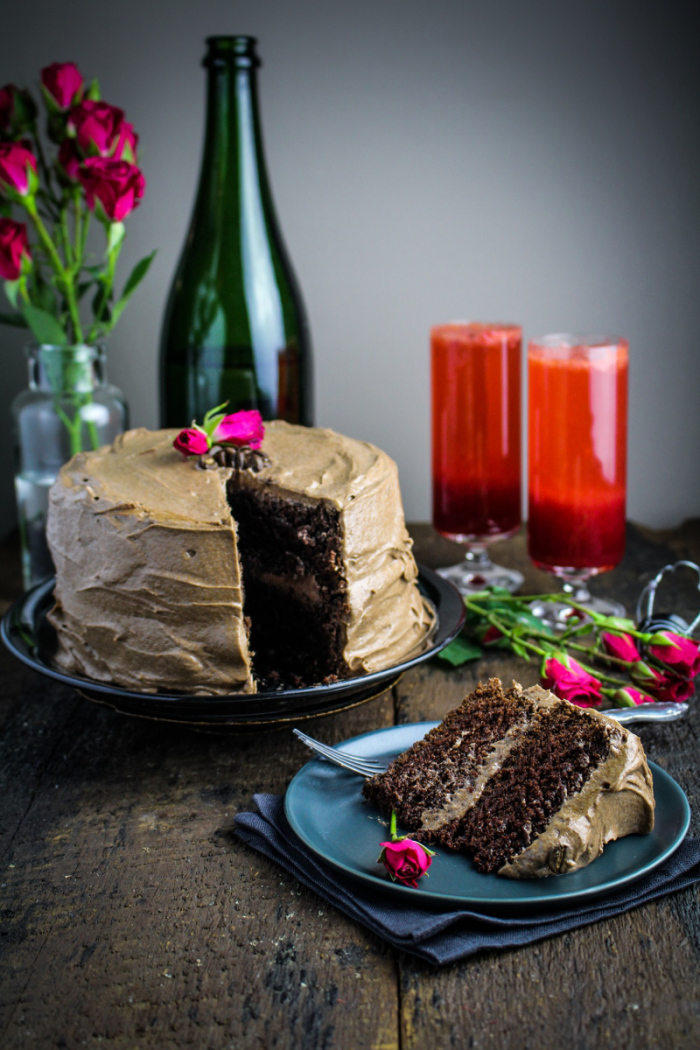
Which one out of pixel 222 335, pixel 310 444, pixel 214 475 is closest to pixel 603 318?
pixel 222 335

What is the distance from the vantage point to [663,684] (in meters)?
1.84

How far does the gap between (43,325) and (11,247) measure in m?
0.21

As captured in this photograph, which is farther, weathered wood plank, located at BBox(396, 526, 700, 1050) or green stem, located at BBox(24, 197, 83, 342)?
green stem, located at BBox(24, 197, 83, 342)

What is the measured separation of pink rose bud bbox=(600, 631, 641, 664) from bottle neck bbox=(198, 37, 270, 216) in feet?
5.13

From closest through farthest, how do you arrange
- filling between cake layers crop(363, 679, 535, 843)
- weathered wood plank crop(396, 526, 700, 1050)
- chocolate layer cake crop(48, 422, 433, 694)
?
weathered wood plank crop(396, 526, 700, 1050) < filling between cake layers crop(363, 679, 535, 843) < chocolate layer cake crop(48, 422, 433, 694)

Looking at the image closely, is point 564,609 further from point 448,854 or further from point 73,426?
point 73,426

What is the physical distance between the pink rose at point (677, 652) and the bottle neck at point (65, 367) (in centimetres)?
155

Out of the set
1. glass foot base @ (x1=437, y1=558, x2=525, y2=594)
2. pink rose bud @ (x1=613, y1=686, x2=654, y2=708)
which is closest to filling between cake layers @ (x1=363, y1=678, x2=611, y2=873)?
pink rose bud @ (x1=613, y1=686, x2=654, y2=708)

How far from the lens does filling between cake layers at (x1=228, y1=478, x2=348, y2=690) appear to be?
183 cm

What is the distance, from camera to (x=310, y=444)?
2.06 metres

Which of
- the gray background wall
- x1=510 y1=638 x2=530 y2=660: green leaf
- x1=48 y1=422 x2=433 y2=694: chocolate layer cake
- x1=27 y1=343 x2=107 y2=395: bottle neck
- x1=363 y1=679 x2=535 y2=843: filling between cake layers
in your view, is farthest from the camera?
the gray background wall

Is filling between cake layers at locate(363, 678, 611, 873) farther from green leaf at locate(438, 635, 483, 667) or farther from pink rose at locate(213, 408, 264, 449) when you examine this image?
pink rose at locate(213, 408, 264, 449)

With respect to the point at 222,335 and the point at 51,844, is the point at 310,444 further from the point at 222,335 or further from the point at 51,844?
the point at 51,844

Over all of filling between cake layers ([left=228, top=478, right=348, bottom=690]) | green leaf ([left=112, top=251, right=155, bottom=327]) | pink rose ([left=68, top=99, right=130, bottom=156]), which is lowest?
filling between cake layers ([left=228, top=478, right=348, bottom=690])
